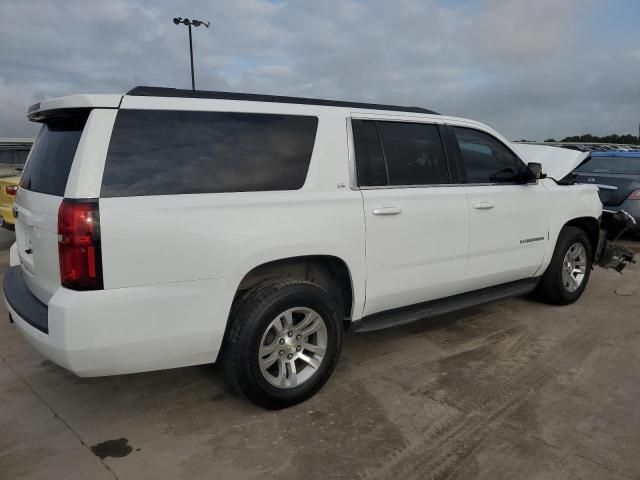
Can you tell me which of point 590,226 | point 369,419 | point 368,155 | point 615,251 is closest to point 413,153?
point 368,155

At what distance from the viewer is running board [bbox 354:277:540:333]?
3521mm

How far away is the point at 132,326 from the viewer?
8.30 feet

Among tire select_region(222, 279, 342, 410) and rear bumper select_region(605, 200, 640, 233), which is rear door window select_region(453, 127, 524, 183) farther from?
rear bumper select_region(605, 200, 640, 233)

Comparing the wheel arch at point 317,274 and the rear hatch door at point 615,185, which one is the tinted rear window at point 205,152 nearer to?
the wheel arch at point 317,274

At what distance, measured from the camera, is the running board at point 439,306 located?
3.52 metres

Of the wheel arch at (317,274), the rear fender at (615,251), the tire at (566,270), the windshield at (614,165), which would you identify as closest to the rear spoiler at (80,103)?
the wheel arch at (317,274)

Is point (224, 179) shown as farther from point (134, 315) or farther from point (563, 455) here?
point (563, 455)

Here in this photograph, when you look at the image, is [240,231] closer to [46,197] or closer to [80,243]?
[80,243]

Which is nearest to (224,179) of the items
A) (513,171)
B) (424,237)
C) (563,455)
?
(424,237)

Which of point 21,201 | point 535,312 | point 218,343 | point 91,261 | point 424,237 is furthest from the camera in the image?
point 535,312

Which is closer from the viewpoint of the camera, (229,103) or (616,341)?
(229,103)

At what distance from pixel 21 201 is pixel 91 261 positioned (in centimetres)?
112

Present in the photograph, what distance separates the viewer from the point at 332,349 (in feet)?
10.6

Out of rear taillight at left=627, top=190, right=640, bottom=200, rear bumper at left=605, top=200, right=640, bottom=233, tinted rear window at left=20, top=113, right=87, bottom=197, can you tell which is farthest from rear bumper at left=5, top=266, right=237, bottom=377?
rear taillight at left=627, top=190, right=640, bottom=200
